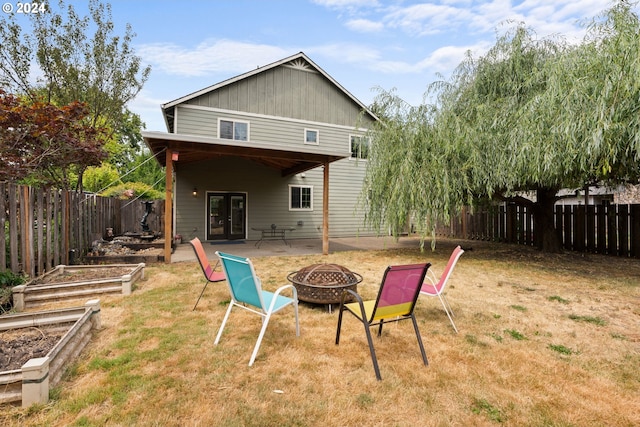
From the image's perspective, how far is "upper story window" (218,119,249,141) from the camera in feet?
38.8

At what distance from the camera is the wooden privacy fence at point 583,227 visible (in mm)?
8391

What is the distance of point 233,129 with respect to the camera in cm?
1201

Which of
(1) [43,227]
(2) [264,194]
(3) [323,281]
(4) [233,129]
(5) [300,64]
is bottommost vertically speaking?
(3) [323,281]

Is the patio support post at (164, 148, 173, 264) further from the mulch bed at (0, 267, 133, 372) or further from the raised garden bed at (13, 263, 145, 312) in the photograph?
the mulch bed at (0, 267, 133, 372)

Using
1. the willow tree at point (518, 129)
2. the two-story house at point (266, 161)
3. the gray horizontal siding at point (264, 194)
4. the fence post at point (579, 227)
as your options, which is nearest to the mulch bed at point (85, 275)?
the two-story house at point (266, 161)

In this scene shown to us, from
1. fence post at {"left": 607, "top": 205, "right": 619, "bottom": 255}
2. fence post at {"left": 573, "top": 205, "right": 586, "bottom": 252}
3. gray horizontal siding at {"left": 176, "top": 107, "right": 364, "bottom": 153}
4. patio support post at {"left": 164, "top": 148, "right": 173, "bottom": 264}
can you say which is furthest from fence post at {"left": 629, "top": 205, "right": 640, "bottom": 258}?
patio support post at {"left": 164, "top": 148, "right": 173, "bottom": 264}

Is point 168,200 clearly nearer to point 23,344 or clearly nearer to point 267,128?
point 23,344

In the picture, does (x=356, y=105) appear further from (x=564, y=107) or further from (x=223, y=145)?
(x=564, y=107)

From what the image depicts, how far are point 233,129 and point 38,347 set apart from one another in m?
10.3

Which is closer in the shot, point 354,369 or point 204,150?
point 354,369

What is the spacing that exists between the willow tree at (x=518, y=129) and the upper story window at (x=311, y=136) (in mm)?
5108

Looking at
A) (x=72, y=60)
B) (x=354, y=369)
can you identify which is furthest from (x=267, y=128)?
(x=354, y=369)

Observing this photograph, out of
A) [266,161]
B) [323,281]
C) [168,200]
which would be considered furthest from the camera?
[266,161]

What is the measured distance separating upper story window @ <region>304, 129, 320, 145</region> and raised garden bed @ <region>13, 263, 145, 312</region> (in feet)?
29.4
